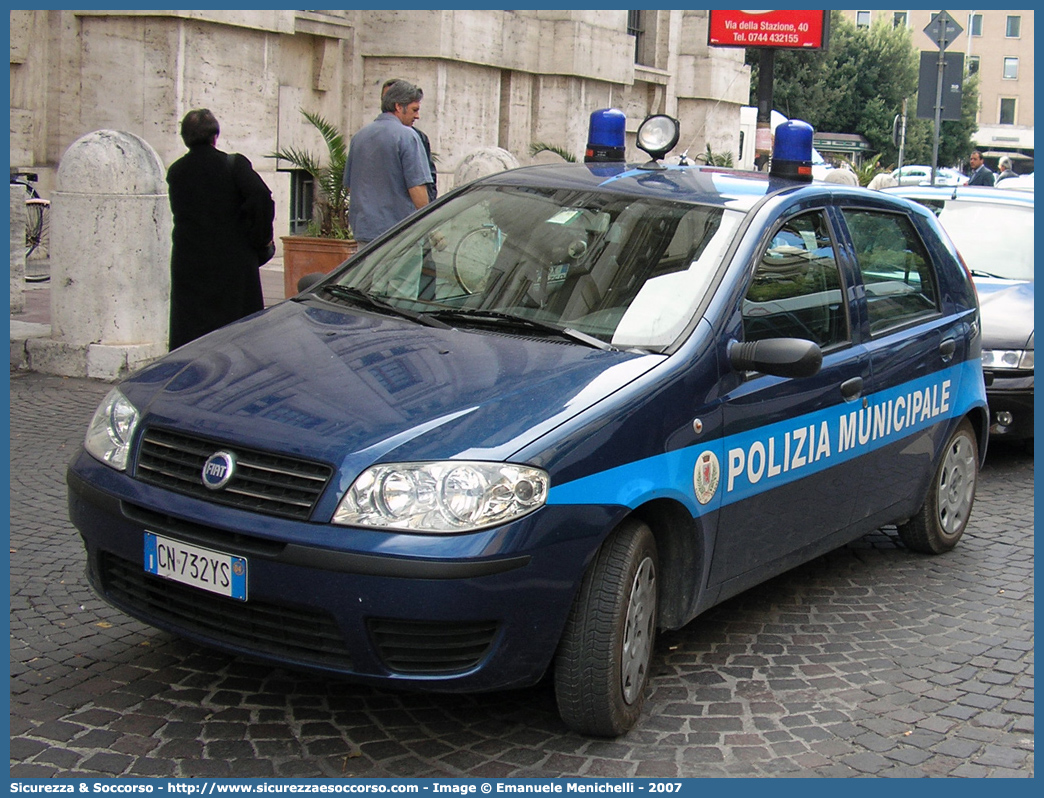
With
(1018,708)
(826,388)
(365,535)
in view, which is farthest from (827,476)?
(365,535)

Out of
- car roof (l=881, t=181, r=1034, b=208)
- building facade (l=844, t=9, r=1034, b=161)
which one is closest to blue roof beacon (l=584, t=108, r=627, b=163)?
car roof (l=881, t=181, r=1034, b=208)

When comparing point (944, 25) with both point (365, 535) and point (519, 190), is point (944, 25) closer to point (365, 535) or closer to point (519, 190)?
point (519, 190)

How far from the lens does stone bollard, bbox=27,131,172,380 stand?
30.0ft

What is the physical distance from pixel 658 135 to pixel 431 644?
10.3 ft

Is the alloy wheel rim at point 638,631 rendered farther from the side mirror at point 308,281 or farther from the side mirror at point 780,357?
the side mirror at point 308,281

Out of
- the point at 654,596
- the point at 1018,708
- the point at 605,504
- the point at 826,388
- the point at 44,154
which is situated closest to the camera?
the point at 605,504

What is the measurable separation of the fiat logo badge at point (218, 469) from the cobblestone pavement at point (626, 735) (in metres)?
0.74

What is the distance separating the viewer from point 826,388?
493 centimetres

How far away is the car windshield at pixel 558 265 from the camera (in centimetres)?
447

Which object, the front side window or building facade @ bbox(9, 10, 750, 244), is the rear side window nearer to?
the front side window

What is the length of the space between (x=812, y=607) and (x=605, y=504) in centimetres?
196

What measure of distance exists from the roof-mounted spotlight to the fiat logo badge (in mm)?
2921

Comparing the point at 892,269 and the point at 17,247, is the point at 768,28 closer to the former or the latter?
the point at 17,247
